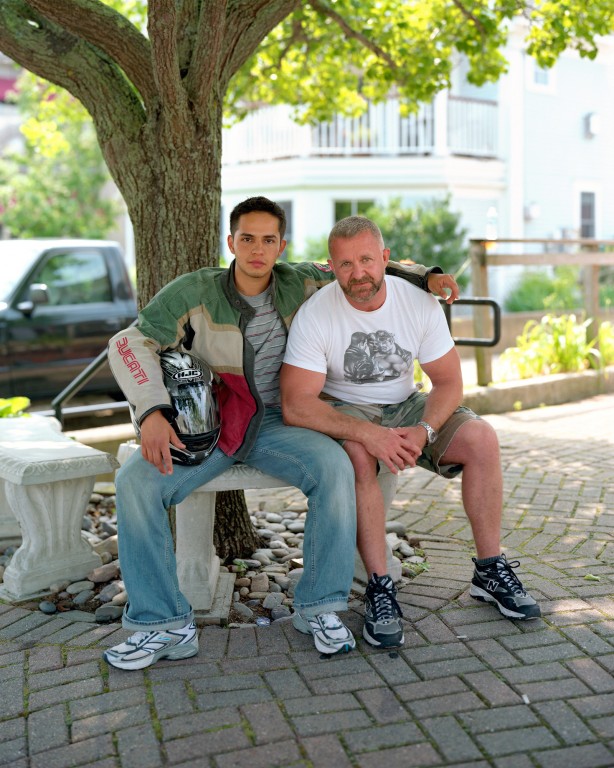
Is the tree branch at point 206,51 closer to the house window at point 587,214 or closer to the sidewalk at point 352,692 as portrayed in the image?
the sidewalk at point 352,692

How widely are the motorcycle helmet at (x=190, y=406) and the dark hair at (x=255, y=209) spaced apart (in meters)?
0.64

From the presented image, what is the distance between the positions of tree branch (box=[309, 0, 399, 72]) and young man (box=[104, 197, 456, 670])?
2.76 m

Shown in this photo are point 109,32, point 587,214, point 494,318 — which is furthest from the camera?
point 587,214

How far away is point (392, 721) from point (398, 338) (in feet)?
5.33

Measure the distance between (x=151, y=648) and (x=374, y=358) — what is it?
1.47m

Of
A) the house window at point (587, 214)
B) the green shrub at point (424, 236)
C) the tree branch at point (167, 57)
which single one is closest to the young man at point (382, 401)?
the tree branch at point (167, 57)

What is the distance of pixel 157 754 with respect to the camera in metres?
2.77

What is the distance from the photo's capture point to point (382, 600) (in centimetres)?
356

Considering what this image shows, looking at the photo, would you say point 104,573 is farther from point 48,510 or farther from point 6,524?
point 6,524

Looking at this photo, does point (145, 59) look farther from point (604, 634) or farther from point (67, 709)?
point (604, 634)

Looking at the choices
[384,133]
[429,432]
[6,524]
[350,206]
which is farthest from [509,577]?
[384,133]

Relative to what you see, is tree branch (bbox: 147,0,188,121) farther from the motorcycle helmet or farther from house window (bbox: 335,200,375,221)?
house window (bbox: 335,200,375,221)

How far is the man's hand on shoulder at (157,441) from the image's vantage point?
348 centimetres

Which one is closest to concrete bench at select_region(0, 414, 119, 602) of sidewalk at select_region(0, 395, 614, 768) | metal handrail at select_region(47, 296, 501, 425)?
sidewalk at select_region(0, 395, 614, 768)
